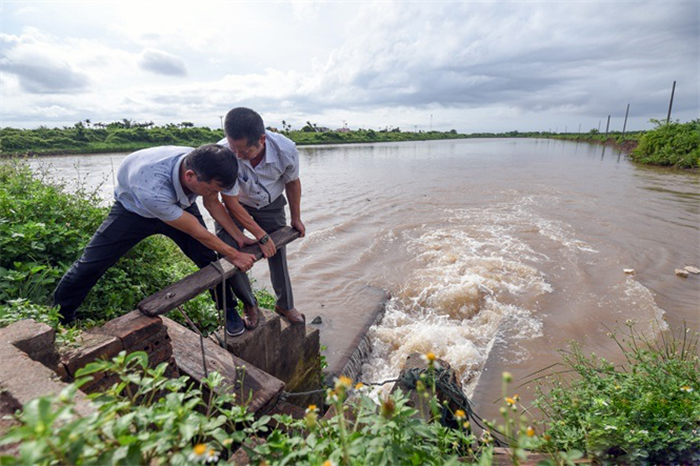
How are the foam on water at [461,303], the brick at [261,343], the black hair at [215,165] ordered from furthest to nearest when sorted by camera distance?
the foam on water at [461,303]
the brick at [261,343]
the black hair at [215,165]

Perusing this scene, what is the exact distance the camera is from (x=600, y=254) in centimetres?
715

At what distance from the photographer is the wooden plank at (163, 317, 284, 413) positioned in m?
2.03

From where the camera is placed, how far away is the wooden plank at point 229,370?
2.03 meters

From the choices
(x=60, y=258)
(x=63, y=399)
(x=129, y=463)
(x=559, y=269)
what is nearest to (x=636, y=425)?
(x=129, y=463)

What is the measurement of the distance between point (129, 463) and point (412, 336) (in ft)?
14.0

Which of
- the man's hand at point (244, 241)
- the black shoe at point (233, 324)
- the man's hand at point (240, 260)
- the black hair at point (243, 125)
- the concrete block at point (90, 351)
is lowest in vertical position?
the black shoe at point (233, 324)

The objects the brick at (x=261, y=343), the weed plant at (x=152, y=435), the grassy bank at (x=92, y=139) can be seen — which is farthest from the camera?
the grassy bank at (x=92, y=139)

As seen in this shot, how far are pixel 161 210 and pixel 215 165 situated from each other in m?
0.48

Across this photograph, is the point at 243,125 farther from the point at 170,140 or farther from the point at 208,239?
the point at 170,140

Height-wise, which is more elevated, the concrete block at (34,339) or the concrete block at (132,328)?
the concrete block at (34,339)

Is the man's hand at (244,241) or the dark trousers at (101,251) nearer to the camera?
the dark trousers at (101,251)

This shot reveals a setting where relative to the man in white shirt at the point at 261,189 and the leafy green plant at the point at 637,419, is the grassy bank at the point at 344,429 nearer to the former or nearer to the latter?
the leafy green plant at the point at 637,419

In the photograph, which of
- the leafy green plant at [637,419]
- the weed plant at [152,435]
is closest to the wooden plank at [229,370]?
the weed plant at [152,435]

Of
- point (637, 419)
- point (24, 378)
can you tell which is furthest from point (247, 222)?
point (637, 419)
